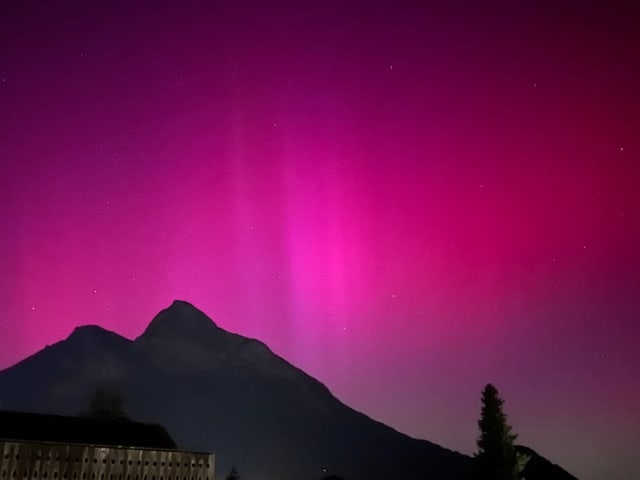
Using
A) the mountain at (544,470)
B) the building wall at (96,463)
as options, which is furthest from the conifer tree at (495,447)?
the mountain at (544,470)

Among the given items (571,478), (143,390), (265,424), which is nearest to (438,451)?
(265,424)

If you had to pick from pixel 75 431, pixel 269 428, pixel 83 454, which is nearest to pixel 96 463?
pixel 83 454

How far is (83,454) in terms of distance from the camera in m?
18.5

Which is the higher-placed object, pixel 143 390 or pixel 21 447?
pixel 143 390

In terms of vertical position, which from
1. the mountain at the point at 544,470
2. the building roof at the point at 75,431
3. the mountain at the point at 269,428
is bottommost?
the building roof at the point at 75,431

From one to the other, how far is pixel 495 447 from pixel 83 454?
17.2 meters

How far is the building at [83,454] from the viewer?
17.8 m

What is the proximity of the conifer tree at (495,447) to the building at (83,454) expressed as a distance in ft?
43.3

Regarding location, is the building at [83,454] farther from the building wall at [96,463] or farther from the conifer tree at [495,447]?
the conifer tree at [495,447]

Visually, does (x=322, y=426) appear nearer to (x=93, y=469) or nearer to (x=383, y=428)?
(x=383, y=428)

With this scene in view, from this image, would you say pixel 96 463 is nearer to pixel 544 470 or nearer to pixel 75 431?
pixel 75 431

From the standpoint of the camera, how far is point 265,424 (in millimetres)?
182000

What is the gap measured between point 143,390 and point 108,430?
183 m

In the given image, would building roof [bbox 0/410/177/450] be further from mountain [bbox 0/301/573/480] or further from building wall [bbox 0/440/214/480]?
mountain [bbox 0/301/573/480]
